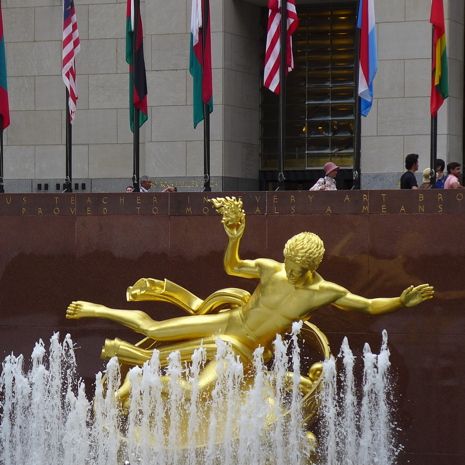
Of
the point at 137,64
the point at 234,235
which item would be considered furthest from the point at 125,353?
the point at 137,64

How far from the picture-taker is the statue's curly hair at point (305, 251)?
1351 cm

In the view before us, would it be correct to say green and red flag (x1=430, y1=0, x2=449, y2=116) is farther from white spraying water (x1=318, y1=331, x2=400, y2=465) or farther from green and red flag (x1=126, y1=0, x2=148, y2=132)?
green and red flag (x1=126, y1=0, x2=148, y2=132)

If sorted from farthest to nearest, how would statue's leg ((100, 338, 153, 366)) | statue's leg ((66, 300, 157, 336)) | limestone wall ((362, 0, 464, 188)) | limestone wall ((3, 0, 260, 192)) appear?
limestone wall ((3, 0, 260, 192)), limestone wall ((362, 0, 464, 188)), statue's leg ((66, 300, 157, 336)), statue's leg ((100, 338, 153, 366))

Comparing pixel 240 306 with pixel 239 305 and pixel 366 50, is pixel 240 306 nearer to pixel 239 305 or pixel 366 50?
pixel 239 305

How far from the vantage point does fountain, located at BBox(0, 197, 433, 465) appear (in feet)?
45.3

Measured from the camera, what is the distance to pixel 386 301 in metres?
13.6

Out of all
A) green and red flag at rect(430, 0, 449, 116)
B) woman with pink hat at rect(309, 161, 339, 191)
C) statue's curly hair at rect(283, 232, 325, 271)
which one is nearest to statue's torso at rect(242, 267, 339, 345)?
statue's curly hair at rect(283, 232, 325, 271)

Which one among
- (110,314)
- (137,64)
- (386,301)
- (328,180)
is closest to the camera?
(386,301)

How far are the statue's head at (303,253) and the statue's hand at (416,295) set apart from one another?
0.83m

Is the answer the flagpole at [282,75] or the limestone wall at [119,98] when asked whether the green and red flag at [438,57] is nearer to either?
the flagpole at [282,75]

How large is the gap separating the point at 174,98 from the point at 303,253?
993 centimetres

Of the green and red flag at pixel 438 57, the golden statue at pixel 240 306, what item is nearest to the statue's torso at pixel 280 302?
the golden statue at pixel 240 306

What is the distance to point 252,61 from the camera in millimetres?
23844

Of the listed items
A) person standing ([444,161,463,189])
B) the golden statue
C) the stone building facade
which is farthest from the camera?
the stone building facade
